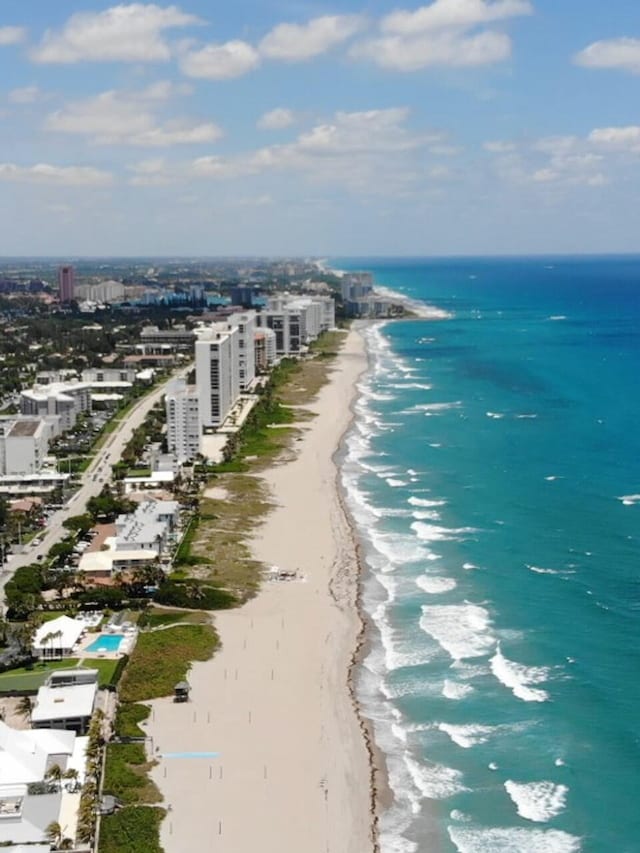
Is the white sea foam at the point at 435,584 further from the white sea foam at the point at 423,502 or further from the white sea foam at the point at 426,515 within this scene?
the white sea foam at the point at 423,502

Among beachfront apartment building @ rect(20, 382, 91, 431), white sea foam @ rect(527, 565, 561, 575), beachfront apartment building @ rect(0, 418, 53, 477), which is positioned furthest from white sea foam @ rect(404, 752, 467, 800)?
beachfront apartment building @ rect(20, 382, 91, 431)

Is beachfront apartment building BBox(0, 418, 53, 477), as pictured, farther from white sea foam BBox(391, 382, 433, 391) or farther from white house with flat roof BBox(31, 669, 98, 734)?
white sea foam BBox(391, 382, 433, 391)

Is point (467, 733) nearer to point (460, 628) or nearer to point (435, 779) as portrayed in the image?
point (435, 779)

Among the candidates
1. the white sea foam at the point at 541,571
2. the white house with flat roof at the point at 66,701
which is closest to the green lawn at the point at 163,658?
the white house with flat roof at the point at 66,701

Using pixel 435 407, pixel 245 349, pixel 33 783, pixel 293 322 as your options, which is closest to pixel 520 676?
pixel 33 783

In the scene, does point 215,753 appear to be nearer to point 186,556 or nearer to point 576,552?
point 186,556

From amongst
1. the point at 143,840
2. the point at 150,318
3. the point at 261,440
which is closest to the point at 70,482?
the point at 261,440
